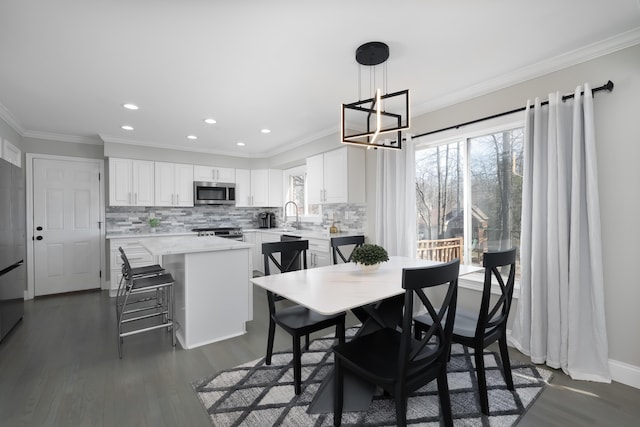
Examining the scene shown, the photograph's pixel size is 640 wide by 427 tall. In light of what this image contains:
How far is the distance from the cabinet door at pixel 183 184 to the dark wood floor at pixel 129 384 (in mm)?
2477

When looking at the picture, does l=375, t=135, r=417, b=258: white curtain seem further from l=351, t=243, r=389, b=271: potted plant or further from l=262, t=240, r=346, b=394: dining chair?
l=262, t=240, r=346, b=394: dining chair

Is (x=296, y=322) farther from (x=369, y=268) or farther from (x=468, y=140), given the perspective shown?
(x=468, y=140)

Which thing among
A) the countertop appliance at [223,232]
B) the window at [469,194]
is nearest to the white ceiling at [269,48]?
the window at [469,194]

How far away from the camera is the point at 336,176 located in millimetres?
4266

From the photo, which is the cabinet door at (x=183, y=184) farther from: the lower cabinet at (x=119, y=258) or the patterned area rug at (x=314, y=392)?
the patterned area rug at (x=314, y=392)

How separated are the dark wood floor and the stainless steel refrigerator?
0.22 meters

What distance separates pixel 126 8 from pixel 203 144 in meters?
3.55

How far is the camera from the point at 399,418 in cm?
143

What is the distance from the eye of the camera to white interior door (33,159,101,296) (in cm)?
448

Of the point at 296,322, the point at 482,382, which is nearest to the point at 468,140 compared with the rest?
the point at 482,382

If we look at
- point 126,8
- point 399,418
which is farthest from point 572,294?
point 126,8

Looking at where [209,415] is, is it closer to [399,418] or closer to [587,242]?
[399,418]

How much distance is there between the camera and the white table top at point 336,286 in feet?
5.19

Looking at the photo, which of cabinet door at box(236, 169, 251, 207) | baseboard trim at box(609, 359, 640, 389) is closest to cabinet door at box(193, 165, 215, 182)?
cabinet door at box(236, 169, 251, 207)
